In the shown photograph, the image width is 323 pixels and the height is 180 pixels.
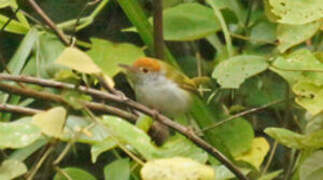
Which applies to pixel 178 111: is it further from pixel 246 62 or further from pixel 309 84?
pixel 309 84

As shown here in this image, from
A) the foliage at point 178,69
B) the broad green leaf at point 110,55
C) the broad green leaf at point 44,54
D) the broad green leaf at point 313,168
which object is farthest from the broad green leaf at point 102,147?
the broad green leaf at point 44,54

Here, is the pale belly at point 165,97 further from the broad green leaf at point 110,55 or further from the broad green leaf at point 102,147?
the broad green leaf at point 102,147

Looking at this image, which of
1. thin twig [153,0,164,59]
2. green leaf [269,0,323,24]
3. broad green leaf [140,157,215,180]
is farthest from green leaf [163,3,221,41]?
broad green leaf [140,157,215,180]

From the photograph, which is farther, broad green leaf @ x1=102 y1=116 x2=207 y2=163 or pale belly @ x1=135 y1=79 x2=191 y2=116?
pale belly @ x1=135 y1=79 x2=191 y2=116

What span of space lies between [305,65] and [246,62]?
17cm

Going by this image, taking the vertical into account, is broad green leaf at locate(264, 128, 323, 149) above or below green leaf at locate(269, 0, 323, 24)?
below

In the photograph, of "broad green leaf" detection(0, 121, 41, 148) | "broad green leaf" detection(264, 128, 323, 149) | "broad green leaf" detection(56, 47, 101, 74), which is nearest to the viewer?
"broad green leaf" detection(56, 47, 101, 74)

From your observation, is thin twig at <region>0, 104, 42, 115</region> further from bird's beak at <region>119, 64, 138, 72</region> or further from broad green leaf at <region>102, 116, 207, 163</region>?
bird's beak at <region>119, 64, 138, 72</region>

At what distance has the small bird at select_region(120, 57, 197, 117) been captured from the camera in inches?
90.6

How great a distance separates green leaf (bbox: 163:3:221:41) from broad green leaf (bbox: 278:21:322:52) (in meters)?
0.40

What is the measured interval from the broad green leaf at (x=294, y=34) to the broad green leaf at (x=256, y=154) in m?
0.53

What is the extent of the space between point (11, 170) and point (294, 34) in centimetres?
102

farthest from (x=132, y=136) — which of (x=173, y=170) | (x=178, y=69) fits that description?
(x=178, y=69)

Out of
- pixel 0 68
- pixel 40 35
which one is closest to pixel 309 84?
pixel 40 35
